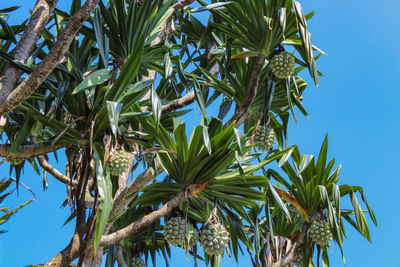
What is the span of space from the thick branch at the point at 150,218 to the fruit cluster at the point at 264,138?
0.59 metres

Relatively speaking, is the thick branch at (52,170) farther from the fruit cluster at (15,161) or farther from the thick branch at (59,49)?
the thick branch at (59,49)

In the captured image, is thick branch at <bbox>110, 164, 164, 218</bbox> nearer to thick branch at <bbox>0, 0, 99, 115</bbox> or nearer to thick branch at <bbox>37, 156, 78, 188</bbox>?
thick branch at <bbox>37, 156, 78, 188</bbox>

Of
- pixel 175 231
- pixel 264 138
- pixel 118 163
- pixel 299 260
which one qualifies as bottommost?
pixel 299 260

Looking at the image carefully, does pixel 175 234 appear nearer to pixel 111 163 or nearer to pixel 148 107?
pixel 111 163

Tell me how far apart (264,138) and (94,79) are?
1.08 metres

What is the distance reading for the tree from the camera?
7.32 feet

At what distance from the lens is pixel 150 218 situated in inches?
90.7

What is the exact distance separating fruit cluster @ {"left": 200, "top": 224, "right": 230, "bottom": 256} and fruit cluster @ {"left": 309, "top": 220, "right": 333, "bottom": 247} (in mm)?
714

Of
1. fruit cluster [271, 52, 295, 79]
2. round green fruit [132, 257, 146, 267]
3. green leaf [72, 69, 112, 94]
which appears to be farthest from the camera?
round green fruit [132, 257, 146, 267]

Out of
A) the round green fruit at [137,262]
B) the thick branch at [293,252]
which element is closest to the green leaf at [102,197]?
the round green fruit at [137,262]

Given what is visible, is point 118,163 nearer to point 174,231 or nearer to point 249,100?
point 174,231

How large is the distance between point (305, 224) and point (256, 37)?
1.21 meters

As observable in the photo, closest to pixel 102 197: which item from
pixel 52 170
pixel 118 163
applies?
pixel 118 163

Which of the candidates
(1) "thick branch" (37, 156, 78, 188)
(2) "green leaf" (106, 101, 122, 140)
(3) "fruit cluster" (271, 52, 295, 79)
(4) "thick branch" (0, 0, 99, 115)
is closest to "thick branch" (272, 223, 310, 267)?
(3) "fruit cluster" (271, 52, 295, 79)
